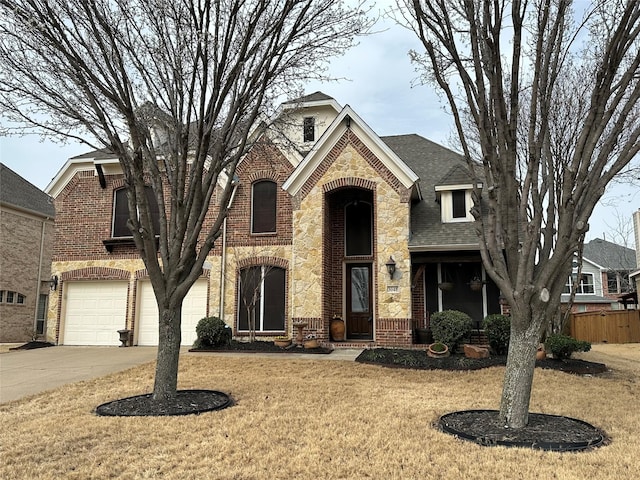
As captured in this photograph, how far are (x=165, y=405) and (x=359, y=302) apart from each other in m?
8.42

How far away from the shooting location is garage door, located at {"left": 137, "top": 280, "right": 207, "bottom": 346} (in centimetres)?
1456

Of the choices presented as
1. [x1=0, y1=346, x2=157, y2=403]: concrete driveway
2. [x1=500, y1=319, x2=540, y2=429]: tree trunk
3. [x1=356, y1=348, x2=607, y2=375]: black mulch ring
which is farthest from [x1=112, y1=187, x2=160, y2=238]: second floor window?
[x1=500, y1=319, x2=540, y2=429]: tree trunk

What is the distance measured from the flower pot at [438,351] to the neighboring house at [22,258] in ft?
48.4

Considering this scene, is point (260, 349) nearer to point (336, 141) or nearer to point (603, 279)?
point (336, 141)

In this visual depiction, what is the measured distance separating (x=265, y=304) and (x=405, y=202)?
5.04m

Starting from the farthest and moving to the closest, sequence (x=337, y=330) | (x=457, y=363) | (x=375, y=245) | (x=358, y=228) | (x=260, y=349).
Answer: (x=358, y=228) → (x=337, y=330) → (x=375, y=245) → (x=260, y=349) → (x=457, y=363)

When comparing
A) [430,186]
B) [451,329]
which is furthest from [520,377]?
[430,186]

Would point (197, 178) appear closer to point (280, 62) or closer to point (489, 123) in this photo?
point (280, 62)

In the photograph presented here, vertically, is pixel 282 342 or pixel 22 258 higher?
pixel 22 258

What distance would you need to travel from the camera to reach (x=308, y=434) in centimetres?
504

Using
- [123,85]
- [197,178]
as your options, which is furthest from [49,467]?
[123,85]

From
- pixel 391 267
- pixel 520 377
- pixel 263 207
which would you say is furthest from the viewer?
pixel 263 207

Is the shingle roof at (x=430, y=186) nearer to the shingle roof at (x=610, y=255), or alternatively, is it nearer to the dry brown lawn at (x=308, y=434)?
the dry brown lawn at (x=308, y=434)

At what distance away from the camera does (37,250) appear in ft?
65.4
